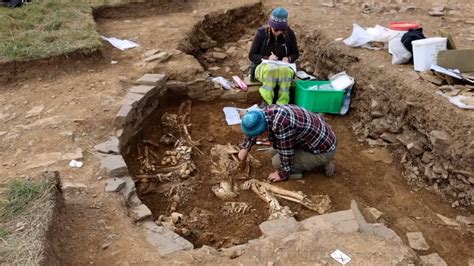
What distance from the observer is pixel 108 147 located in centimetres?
529

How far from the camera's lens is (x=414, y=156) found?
19.4 feet

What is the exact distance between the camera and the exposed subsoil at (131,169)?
163 inches

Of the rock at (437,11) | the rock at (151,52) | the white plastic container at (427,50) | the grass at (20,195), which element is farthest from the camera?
the rock at (437,11)

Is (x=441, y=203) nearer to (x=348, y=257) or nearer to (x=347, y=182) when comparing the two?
(x=347, y=182)

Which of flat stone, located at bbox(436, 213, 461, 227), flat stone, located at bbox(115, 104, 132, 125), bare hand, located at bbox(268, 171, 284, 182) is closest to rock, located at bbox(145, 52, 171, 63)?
flat stone, located at bbox(115, 104, 132, 125)

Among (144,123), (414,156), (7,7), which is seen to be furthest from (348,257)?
(7,7)

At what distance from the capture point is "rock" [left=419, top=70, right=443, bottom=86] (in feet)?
19.4

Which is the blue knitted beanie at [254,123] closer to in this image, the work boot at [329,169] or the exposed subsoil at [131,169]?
the exposed subsoil at [131,169]

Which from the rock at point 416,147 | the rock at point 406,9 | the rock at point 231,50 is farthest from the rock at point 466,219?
the rock at point 231,50

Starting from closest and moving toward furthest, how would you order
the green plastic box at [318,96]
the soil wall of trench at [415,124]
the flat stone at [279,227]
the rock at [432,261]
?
the rock at [432,261] < the flat stone at [279,227] < the soil wall of trench at [415,124] < the green plastic box at [318,96]

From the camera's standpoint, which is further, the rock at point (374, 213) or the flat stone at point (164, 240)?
the rock at point (374, 213)

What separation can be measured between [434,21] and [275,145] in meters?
5.01

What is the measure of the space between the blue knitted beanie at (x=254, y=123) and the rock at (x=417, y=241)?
195 cm

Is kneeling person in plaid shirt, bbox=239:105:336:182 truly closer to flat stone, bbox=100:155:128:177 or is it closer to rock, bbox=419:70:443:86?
flat stone, bbox=100:155:128:177
